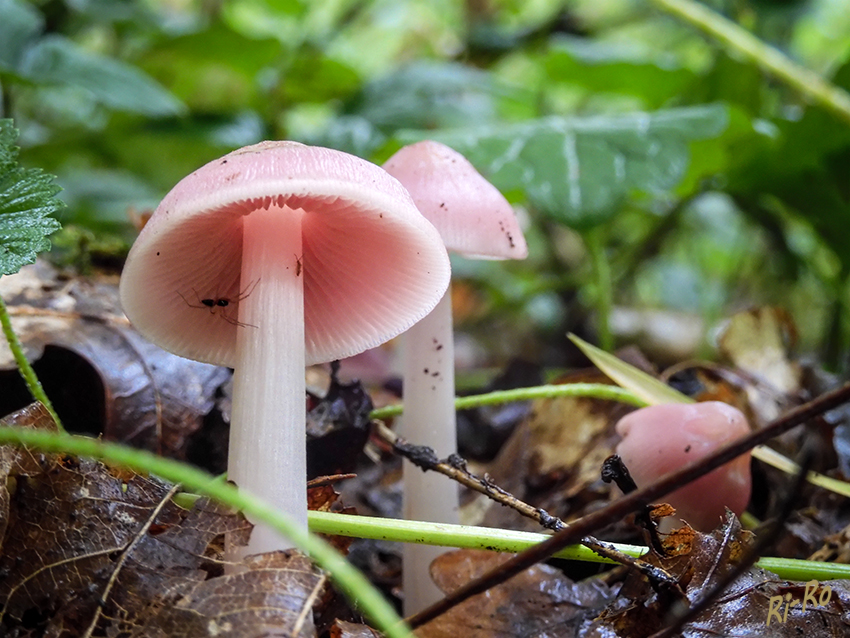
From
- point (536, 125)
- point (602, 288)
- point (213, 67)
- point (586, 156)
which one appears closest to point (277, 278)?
point (586, 156)

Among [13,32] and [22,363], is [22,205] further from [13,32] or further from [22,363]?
[13,32]

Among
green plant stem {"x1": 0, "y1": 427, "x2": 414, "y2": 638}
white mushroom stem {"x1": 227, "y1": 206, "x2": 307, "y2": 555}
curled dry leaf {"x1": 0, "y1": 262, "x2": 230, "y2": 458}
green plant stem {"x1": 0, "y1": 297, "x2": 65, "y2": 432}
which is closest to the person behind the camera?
green plant stem {"x1": 0, "y1": 427, "x2": 414, "y2": 638}

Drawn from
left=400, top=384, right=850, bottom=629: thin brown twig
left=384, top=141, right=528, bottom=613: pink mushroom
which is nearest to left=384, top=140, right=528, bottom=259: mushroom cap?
left=384, top=141, right=528, bottom=613: pink mushroom

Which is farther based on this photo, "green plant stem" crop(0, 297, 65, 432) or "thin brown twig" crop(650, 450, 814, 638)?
"green plant stem" crop(0, 297, 65, 432)

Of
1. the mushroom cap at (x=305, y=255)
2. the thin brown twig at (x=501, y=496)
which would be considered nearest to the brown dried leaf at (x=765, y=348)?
the thin brown twig at (x=501, y=496)

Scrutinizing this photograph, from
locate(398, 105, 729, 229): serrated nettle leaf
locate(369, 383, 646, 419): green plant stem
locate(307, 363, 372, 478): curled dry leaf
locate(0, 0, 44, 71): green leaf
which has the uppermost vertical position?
locate(0, 0, 44, 71): green leaf

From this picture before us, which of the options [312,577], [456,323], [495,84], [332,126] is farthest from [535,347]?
[312,577]

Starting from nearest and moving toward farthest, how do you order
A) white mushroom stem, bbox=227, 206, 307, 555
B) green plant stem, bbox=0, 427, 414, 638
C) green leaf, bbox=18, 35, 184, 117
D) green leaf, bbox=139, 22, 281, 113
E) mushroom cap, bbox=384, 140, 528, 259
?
green plant stem, bbox=0, 427, 414, 638 < white mushroom stem, bbox=227, 206, 307, 555 < mushroom cap, bbox=384, 140, 528, 259 < green leaf, bbox=18, 35, 184, 117 < green leaf, bbox=139, 22, 281, 113

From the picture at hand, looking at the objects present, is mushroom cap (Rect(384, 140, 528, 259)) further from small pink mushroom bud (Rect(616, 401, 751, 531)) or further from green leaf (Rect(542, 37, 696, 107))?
green leaf (Rect(542, 37, 696, 107))

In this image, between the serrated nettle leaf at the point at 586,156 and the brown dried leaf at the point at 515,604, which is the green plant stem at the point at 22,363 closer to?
the brown dried leaf at the point at 515,604
